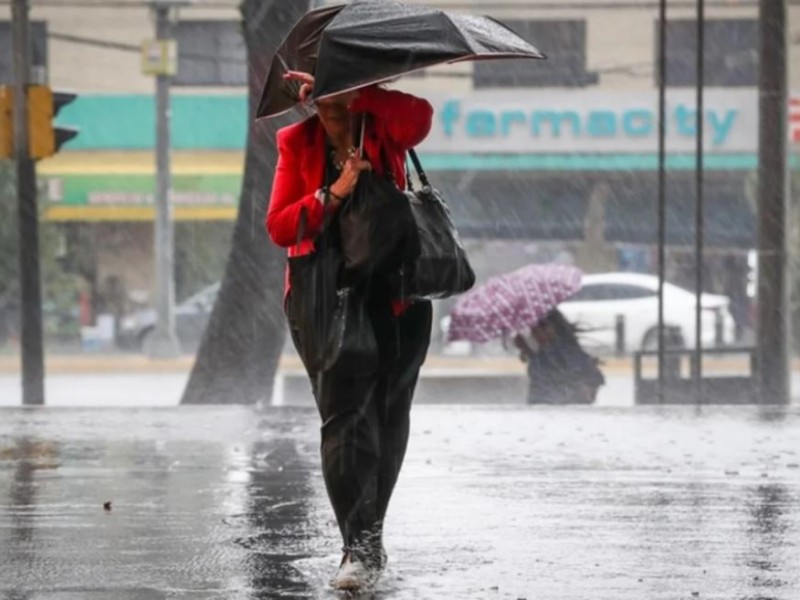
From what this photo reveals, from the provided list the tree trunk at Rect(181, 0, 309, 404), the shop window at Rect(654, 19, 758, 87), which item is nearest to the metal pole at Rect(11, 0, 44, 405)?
the tree trunk at Rect(181, 0, 309, 404)

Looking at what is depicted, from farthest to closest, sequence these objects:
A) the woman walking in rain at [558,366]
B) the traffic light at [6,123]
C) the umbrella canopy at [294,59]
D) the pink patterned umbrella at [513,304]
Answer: the pink patterned umbrella at [513,304] < the woman walking in rain at [558,366] < the traffic light at [6,123] < the umbrella canopy at [294,59]

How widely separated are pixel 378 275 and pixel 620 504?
7.17 feet

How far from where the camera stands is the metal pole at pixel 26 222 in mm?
14695

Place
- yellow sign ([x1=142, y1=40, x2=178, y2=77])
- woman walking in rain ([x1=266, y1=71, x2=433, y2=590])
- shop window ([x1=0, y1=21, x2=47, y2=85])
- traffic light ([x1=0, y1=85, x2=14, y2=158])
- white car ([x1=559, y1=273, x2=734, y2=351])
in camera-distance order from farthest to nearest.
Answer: shop window ([x1=0, y1=21, x2=47, y2=85])
yellow sign ([x1=142, y1=40, x2=178, y2=77])
white car ([x1=559, y1=273, x2=734, y2=351])
traffic light ([x1=0, y1=85, x2=14, y2=158])
woman walking in rain ([x1=266, y1=71, x2=433, y2=590])

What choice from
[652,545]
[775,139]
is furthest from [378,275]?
[775,139]

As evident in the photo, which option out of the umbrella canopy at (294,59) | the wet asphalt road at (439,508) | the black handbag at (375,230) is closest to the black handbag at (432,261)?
the black handbag at (375,230)

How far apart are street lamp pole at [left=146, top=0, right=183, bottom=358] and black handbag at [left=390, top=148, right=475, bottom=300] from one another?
81.9ft

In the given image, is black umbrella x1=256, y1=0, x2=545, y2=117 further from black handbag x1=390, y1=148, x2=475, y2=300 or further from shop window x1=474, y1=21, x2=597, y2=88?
shop window x1=474, y1=21, x2=597, y2=88

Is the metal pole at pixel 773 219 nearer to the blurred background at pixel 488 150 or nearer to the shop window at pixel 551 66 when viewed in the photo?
the blurred background at pixel 488 150

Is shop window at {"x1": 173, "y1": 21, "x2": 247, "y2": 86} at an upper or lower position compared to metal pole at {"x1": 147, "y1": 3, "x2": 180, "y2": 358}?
upper

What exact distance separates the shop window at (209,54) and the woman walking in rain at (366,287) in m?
26.7

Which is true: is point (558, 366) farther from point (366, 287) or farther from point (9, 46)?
point (9, 46)

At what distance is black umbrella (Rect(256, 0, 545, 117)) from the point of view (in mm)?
5164

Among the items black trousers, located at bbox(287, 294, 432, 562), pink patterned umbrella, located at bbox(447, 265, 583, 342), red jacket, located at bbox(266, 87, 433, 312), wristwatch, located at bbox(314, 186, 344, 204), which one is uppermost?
red jacket, located at bbox(266, 87, 433, 312)
